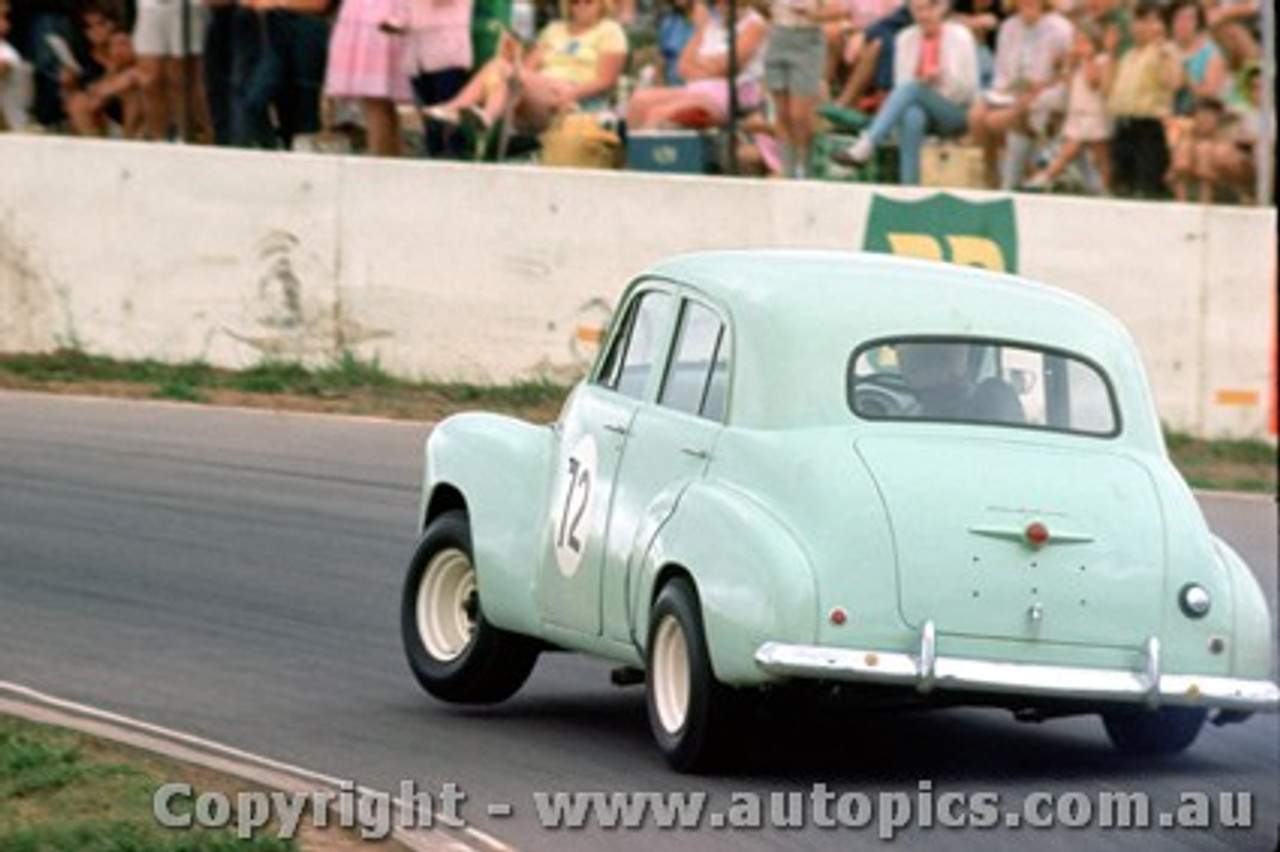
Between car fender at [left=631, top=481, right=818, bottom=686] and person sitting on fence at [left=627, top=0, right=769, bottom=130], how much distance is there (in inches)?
361

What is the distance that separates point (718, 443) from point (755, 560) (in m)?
0.64

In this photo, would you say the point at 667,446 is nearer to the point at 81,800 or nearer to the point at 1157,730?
the point at 1157,730

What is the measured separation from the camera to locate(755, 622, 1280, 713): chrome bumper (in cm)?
950

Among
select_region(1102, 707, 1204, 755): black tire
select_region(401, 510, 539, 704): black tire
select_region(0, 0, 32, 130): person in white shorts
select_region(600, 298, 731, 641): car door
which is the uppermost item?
Result: select_region(0, 0, 32, 130): person in white shorts

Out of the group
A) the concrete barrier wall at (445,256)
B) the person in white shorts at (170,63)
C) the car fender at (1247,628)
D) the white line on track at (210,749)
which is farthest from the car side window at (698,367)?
the person in white shorts at (170,63)

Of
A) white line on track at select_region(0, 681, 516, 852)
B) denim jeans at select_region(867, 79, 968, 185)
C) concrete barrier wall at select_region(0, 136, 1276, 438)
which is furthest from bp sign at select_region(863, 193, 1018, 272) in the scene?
white line on track at select_region(0, 681, 516, 852)

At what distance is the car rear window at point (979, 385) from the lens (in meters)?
10.3

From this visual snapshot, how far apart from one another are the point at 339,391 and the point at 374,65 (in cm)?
201

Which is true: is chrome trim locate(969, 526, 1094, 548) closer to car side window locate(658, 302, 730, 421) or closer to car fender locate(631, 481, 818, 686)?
car fender locate(631, 481, 818, 686)

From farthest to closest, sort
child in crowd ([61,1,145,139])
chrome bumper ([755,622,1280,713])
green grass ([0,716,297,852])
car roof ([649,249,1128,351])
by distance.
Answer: child in crowd ([61,1,145,139]) → car roof ([649,249,1128,351]) → chrome bumper ([755,622,1280,713]) → green grass ([0,716,297,852])

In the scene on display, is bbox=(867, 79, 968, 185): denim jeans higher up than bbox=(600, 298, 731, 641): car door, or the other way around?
bbox=(867, 79, 968, 185): denim jeans

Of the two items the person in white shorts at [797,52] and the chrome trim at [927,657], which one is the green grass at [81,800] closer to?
the chrome trim at [927,657]

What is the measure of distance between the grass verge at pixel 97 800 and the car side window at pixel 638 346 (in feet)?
6.86

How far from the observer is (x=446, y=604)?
11430 mm
